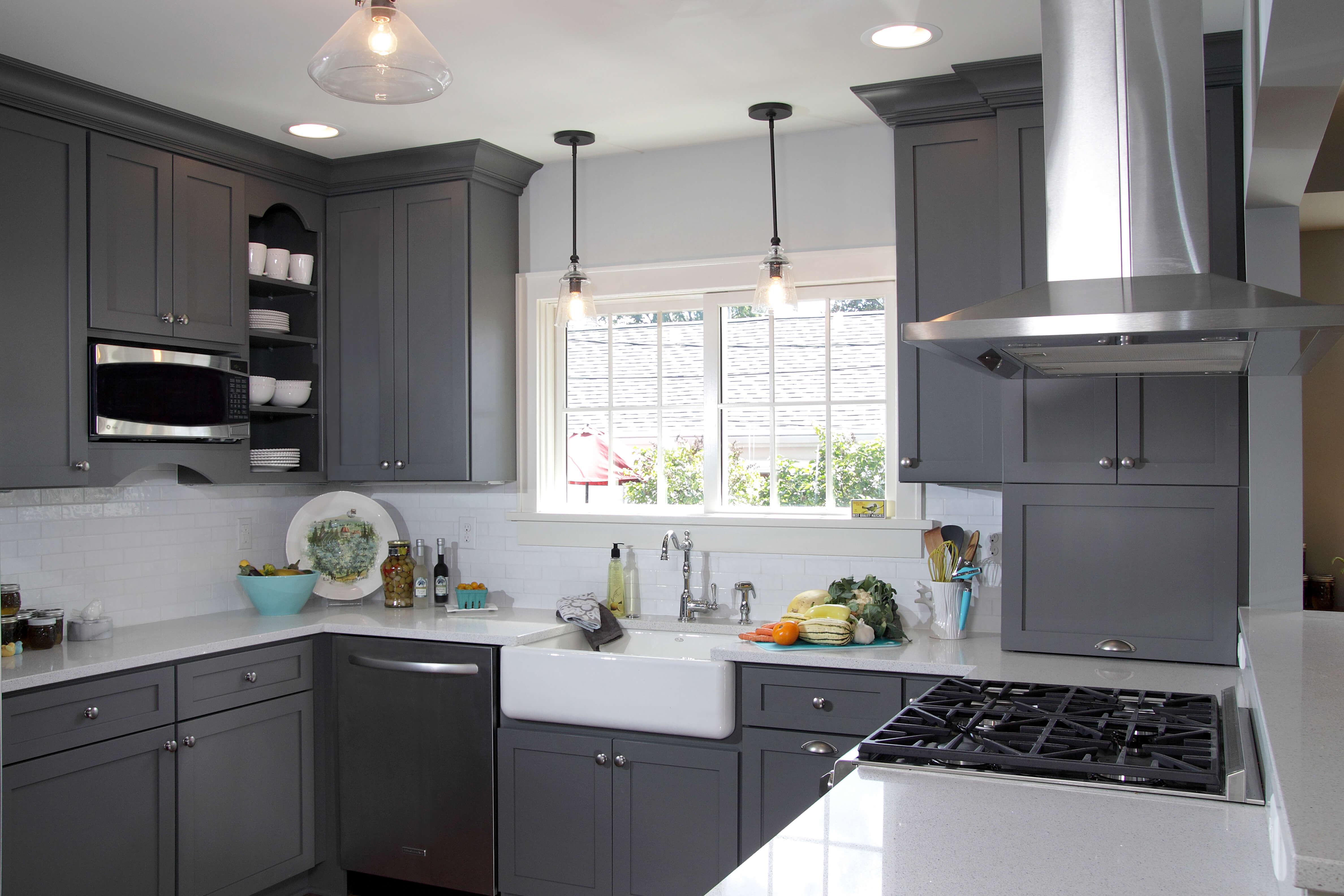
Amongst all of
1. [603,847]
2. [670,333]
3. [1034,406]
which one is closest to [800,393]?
[670,333]

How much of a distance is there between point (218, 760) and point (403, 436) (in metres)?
1.29

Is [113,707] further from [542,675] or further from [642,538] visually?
[642,538]

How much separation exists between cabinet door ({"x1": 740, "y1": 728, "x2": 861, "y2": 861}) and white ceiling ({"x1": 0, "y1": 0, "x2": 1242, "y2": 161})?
76.0 inches

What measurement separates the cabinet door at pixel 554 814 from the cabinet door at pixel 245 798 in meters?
0.72

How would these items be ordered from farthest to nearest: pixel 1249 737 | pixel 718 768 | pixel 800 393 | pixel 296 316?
pixel 296 316, pixel 800 393, pixel 718 768, pixel 1249 737

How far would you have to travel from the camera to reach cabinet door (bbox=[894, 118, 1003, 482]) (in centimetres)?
316

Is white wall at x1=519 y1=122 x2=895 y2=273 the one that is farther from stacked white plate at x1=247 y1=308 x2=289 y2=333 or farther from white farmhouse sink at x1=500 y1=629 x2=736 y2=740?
white farmhouse sink at x1=500 y1=629 x2=736 y2=740

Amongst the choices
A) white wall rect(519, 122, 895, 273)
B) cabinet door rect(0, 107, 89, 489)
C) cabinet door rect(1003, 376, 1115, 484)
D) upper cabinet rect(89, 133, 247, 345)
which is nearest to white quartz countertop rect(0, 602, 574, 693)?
cabinet door rect(0, 107, 89, 489)

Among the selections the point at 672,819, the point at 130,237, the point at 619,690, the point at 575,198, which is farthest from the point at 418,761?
the point at 575,198

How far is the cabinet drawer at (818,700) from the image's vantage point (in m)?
2.95

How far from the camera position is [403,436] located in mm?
3979

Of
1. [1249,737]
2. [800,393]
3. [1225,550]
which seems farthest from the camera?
[800,393]

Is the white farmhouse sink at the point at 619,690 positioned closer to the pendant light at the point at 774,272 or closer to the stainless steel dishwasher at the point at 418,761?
the stainless steel dishwasher at the point at 418,761

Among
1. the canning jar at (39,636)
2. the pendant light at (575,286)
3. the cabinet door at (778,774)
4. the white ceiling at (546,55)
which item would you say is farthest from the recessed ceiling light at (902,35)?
the canning jar at (39,636)
